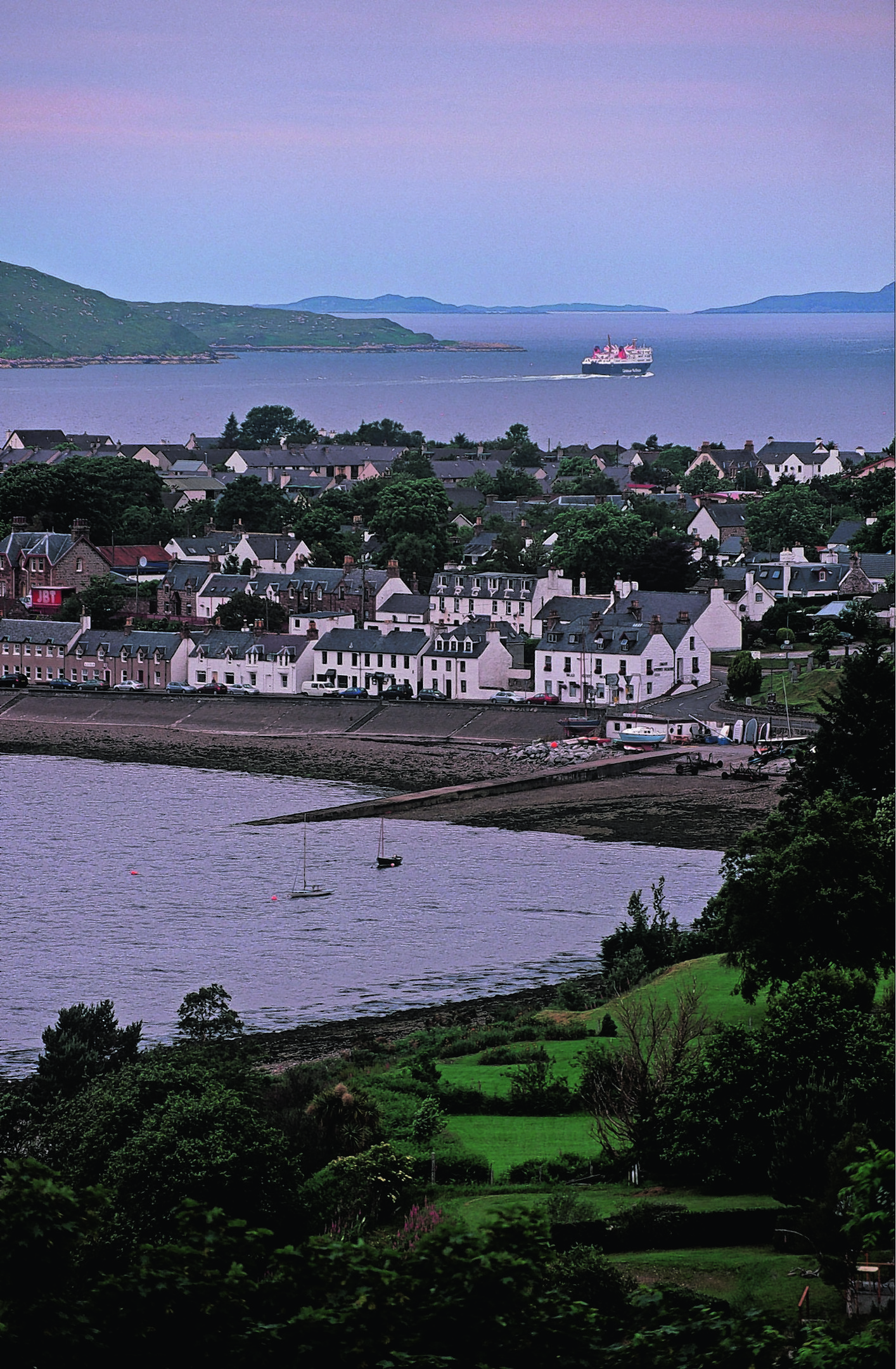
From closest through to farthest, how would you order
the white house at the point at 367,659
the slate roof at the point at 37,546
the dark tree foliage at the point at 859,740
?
the dark tree foliage at the point at 859,740 < the white house at the point at 367,659 < the slate roof at the point at 37,546

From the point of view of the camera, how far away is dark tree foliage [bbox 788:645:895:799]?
3209 centimetres

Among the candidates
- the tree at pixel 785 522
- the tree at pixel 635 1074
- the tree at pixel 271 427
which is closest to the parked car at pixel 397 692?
the tree at pixel 785 522

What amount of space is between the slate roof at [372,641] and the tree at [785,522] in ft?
81.4

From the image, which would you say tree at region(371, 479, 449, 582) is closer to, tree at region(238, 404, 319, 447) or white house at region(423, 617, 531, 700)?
white house at region(423, 617, 531, 700)

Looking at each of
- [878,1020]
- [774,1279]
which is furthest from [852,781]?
[774,1279]

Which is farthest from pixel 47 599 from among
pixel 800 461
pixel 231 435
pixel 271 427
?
pixel 271 427

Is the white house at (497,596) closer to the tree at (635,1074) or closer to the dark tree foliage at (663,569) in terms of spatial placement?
the dark tree foliage at (663,569)

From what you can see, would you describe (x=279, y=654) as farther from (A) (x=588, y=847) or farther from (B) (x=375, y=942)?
(B) (x=375, y=942)

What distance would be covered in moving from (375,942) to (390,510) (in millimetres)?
50190

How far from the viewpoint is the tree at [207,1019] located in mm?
26578

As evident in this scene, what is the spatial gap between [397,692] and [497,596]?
280 inches

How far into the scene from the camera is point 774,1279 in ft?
55.1

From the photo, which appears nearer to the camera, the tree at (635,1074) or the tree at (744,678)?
the tree at (635,1074)

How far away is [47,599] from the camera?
256 ft
